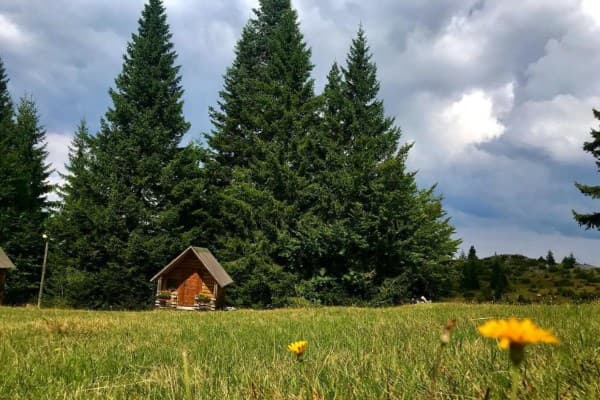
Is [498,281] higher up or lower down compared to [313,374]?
lower down

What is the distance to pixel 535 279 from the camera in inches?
1298

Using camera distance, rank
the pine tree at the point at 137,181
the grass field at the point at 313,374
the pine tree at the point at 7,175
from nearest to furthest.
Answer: the grass field at the point at 313,374 < the pine tree at the point at 137,181 < the pine tree at the point at 7,175

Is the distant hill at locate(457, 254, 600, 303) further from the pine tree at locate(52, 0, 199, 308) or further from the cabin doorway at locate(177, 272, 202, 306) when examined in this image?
the pine tree at locate(52, 0, 199, 308)

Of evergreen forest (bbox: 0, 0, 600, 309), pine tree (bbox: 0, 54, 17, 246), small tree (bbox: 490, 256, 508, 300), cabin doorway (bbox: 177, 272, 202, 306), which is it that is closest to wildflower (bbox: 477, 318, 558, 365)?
evergreen forest (bbox: 0, 0, 600, 309)

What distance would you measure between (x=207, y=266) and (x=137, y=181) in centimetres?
868

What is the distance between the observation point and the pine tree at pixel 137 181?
29.8 metres

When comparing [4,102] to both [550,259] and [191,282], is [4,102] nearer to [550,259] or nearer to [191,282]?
[191,282]

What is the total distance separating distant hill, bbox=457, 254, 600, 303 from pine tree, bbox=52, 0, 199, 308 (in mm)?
22351

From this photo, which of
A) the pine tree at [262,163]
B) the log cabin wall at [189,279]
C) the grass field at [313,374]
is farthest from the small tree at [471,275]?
the grass field at [313,374]

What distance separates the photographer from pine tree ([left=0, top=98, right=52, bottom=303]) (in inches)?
1371

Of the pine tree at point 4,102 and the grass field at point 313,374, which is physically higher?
the pine tree at point 4,102

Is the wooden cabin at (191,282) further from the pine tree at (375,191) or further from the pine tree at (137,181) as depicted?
the pine tree at (375,191)

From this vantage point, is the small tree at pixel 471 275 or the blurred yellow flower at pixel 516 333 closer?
the blurred yellow flower at pixel 516 333

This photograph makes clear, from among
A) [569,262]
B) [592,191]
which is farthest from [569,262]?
[592,191]
